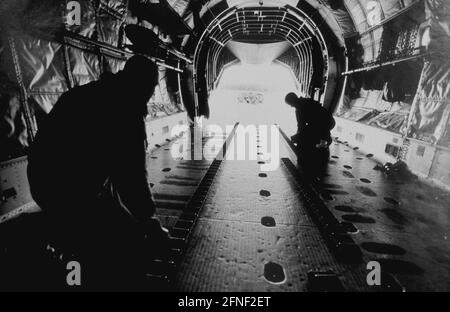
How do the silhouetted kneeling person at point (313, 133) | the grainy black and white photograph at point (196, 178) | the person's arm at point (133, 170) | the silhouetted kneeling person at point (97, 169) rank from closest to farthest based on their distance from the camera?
1. the silhouetted kneeling person at point (97, 169)
2. the grainy black and white photograph at point (196, 178)
3. the person's arm at point (133, 170)
4. the silhouetted kneeling person at point (313, 133)

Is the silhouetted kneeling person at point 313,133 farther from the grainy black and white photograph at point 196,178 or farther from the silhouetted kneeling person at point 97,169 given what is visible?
the silhouetted kneeling person at point 97,169

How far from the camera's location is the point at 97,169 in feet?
6.13

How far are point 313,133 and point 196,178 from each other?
2.48 meters

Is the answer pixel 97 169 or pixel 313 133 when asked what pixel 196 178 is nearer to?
pixel 313 133

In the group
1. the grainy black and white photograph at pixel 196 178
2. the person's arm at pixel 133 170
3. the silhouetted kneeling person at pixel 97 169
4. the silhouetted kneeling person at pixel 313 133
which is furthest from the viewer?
the silhouetted kneeling person at pixel 313 133

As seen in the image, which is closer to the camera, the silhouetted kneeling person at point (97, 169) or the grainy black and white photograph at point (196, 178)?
the silhouetted kneeling person at point (97, 169)

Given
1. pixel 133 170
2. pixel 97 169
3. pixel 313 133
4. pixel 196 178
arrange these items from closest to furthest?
pixel 97 169 → pixel 133 170 → pixel 313 133 → pixel 196 178

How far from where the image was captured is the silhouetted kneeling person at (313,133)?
485cm

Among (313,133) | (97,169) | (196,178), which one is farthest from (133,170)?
(313,133)

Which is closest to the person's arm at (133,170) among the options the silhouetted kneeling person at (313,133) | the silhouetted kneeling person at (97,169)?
the silhouetted kneeling person at (97,169)

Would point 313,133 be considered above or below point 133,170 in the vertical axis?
below

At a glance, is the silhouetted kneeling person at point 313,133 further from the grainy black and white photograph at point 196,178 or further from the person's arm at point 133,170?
the person's arm at point 133,170
